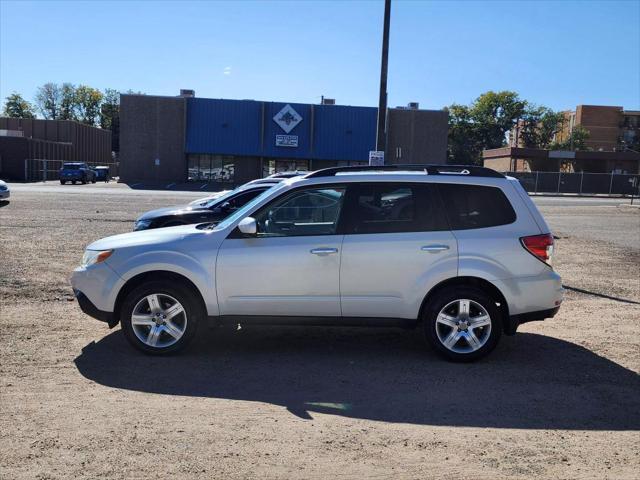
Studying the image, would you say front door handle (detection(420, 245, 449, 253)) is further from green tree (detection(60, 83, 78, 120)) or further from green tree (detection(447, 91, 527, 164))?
green tree (detection(60, 83, 78, 120))

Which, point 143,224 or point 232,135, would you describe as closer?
point 143,224

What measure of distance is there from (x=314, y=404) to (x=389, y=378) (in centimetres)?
95

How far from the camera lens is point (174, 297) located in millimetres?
6152

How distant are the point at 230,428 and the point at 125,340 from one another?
2743 mm

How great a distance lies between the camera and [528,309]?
616cm

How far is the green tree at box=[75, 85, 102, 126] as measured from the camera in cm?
13300

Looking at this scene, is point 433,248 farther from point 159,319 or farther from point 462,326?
point 159,319

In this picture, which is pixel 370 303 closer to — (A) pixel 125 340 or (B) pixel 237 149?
(A) pixel 125 340

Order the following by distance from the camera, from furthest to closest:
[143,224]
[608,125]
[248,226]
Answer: [608,125]
[143,224]
[248,226]

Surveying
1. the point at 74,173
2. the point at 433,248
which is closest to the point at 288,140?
Answer: the point at 74,173

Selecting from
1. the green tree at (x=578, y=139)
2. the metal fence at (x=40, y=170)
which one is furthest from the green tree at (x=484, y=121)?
the metal fence at (x=40, y=170)

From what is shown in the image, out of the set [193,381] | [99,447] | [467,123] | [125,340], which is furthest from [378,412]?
[467,123]

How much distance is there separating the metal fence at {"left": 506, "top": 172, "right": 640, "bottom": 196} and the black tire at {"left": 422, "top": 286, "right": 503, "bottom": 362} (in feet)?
186

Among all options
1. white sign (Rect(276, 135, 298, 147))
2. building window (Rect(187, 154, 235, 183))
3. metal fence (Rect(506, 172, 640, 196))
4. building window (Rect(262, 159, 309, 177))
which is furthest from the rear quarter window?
metal fence (Rect(506, 172, 640, 196))
